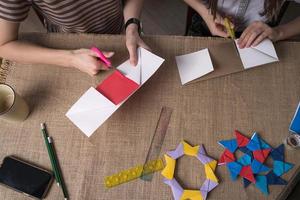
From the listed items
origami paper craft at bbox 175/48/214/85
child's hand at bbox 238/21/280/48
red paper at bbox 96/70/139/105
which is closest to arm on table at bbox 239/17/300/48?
child's hand at bbox 238/21/280/48

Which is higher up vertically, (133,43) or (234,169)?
(133,43)

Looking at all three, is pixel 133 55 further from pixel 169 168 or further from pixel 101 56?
pixel 169 168

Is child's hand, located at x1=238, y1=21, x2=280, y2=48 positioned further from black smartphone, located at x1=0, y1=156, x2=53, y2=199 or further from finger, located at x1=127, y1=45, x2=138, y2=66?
black smartphone, located at x1=0, y1=156, x2=53, y2=199

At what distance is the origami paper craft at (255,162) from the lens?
0.59 metres

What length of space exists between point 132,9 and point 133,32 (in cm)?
16

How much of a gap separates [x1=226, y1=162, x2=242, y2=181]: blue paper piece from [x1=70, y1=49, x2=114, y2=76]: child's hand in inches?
14.3

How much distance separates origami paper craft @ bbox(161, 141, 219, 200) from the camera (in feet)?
1.91

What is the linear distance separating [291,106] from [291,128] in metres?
0.06

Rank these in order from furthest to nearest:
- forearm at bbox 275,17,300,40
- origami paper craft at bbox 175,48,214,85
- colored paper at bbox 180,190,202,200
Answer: forearm at bbox 275,17,300,40, origami paper craft at bbox 175,48,214,85, colored paper at bbox 180,190,202,200

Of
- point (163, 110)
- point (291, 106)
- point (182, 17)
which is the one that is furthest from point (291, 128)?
point (182, 17)

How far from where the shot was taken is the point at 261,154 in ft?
2.02

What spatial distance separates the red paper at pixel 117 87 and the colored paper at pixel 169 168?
164 millimetres

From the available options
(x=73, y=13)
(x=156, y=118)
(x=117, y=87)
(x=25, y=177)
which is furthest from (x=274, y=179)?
(x=73, y=13)

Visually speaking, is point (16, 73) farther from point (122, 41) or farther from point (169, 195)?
point (169, 195)
